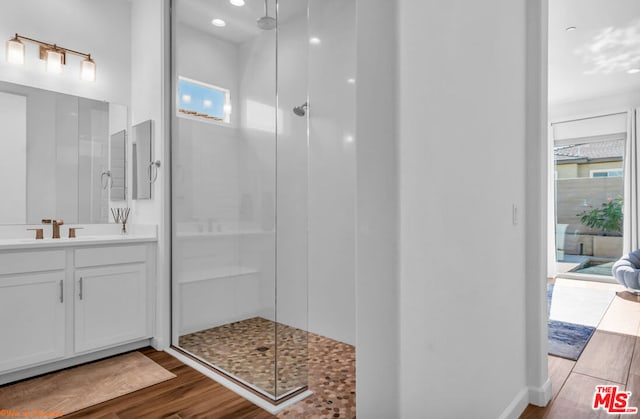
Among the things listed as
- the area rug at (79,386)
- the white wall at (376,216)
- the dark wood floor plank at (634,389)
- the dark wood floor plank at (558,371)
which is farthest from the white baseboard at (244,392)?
the dark wood floor plank at (634,389)

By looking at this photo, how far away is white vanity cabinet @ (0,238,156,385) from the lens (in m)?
2.16

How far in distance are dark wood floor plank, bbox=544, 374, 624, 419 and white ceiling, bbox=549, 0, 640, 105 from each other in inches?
115

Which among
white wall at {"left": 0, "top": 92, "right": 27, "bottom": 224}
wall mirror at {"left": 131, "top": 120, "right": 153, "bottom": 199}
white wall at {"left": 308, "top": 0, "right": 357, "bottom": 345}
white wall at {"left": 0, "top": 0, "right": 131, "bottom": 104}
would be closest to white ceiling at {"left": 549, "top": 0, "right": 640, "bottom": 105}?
white wall at {"left": 308, "top": 0, "right": 357, "bottom": 345}

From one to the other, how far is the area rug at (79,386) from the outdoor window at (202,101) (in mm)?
1770

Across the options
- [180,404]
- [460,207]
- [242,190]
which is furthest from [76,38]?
[460,207]

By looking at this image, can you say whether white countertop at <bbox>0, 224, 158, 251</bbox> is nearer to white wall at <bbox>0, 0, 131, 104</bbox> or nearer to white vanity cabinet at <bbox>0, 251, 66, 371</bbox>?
white vanity cabinet at <bbox>0, 251, 66, 371</bbox>

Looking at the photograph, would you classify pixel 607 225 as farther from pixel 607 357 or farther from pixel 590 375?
pixel 590 375

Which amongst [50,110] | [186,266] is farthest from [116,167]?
[186,266]

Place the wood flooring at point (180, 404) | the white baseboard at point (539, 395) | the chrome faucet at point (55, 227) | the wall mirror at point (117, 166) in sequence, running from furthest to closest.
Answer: the wall mirror at point (117, 166) < the chrome faucet at point (55, 227) < the white baseboard at point (539, 395) < the wood flooring at point (180, 404)

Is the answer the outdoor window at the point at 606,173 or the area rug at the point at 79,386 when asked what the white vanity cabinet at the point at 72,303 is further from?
the outdoor window at the point at 606,173

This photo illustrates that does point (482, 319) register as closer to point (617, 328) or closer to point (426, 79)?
point (426, 79)

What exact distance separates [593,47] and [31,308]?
5446 millimetres

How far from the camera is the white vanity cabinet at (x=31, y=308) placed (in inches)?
83.8

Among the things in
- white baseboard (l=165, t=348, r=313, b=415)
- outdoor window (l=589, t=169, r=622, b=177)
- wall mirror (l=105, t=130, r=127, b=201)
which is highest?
outdoor window (l=589, t=169, r=622, b=177)
